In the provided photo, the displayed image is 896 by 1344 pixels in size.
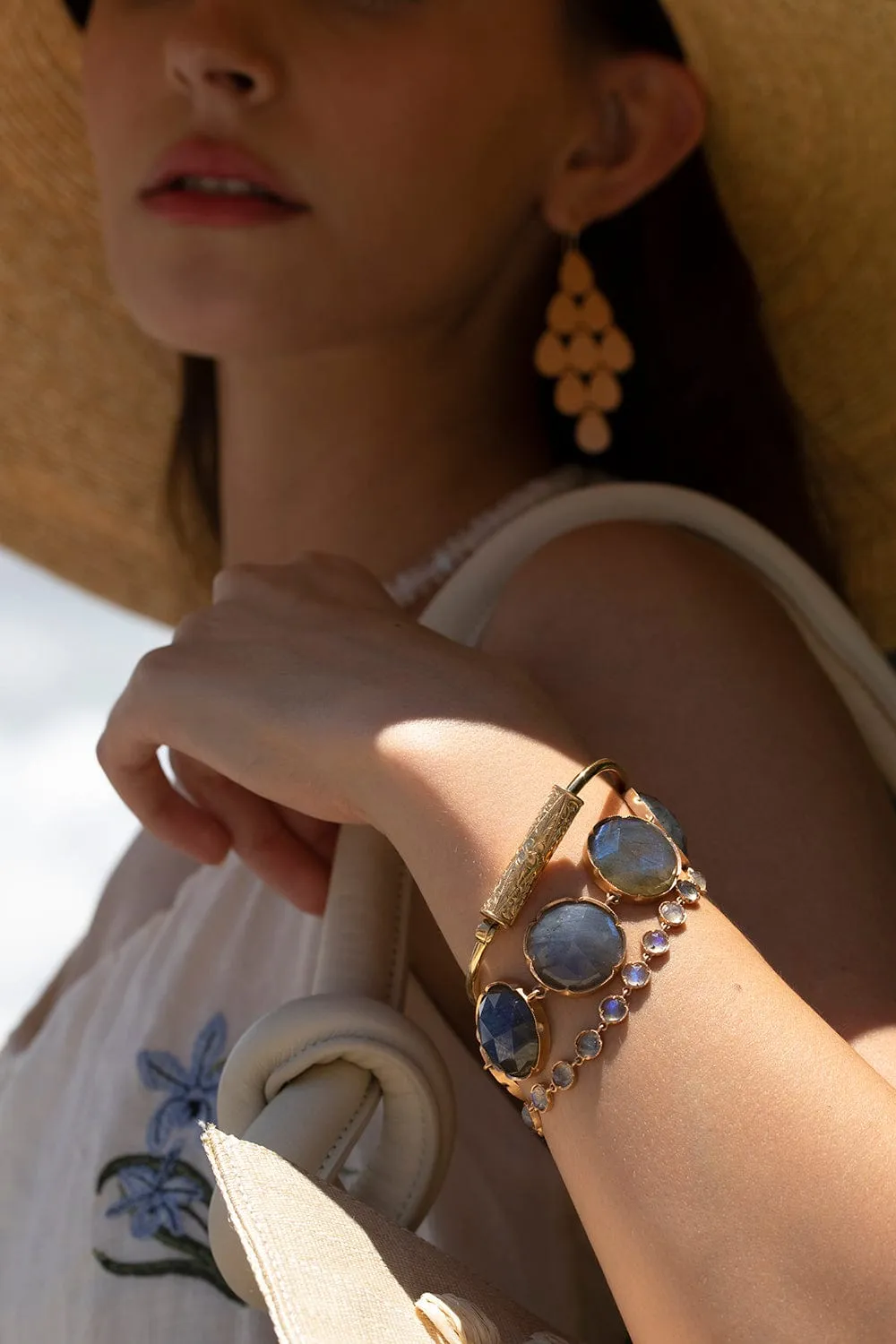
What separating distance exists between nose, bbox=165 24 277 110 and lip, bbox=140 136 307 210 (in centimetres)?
3

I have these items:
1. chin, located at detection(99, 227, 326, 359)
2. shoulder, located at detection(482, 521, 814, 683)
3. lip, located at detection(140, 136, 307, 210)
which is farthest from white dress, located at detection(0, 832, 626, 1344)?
lip, located at detection(140, 136, 307, 210)

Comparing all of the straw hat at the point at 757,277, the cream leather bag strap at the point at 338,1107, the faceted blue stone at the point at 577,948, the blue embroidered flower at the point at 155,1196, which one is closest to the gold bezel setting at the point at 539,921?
the faceted blue stone at the point at 577,948

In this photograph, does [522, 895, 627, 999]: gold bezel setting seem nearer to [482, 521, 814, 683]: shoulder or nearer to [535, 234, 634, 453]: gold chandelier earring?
[482, 521, 814, 683]: shoulder

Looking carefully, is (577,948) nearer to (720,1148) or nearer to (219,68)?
(720,1148)

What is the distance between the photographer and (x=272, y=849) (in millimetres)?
1027

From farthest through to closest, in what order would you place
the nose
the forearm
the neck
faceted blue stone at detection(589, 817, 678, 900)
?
the neck → the nose → faceted blue stone at detection(589, 817, 678, 900) → the forearm

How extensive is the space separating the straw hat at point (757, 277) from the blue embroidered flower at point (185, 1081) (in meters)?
0.78

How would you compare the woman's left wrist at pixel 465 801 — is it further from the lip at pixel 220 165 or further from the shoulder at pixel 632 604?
the lip at pixel 220 165

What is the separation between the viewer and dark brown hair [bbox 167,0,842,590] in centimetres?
143

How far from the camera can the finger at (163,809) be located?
3.46 feet

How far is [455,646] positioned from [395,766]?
11 cm

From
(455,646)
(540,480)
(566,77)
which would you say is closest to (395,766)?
(455,646)

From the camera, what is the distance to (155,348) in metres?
1.78

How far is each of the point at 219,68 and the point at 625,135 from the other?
1.27ft
